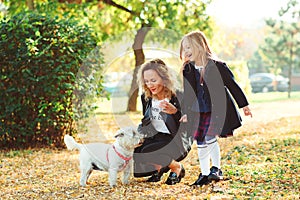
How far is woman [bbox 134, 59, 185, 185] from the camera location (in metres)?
4.64

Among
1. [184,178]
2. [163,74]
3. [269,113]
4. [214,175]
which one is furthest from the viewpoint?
[269,113]

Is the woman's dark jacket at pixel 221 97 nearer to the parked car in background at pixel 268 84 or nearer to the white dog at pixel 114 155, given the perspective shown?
the white dog at pixel 114 155

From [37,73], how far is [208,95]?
3.40 m

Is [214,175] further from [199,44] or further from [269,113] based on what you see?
[269,113]

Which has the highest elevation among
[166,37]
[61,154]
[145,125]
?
[166,37]

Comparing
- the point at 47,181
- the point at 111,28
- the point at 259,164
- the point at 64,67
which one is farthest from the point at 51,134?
the point at 111,28

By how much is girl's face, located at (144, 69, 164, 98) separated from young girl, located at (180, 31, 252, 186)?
25 cm

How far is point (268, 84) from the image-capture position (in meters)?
30.4

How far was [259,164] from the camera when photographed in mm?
5508

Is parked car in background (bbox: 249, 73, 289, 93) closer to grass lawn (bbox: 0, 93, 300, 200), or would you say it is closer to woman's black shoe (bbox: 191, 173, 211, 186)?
grass lawn (bbox: 0, 93, 300, 200)

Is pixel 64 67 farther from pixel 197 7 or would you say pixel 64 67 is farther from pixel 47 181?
pixel 197 7

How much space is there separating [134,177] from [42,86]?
2.66 metres

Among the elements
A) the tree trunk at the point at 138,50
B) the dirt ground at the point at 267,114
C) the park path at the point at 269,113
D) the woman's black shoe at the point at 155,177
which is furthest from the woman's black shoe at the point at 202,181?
the tree trunk at the point at 138,50

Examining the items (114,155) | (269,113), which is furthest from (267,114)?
(114,155)
